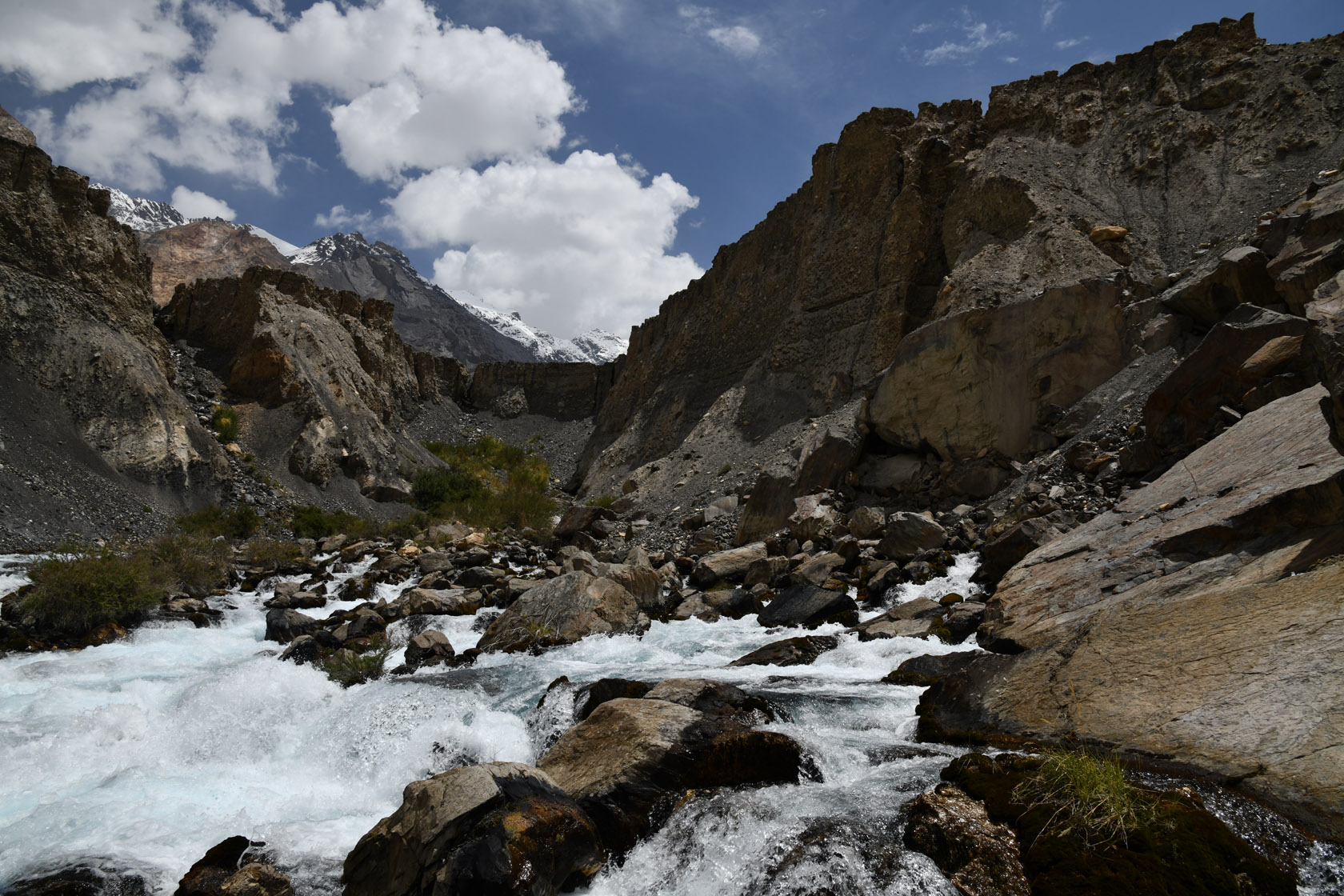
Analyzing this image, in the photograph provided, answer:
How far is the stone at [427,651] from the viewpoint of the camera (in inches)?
447

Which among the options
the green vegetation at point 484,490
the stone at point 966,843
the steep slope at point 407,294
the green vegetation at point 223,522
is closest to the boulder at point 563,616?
the stone at point 966,843

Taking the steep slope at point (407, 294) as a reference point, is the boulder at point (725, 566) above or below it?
below

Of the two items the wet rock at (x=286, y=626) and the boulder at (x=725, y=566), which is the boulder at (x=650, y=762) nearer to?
the wet rock at (x=286, y=626)

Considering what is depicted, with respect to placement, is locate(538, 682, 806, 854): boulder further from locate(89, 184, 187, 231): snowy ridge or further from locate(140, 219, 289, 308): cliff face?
locate(89, 184, 187, 231): snowy ridge

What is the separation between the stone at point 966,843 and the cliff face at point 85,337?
24.6m

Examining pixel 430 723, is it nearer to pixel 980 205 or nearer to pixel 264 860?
pixel 264 860

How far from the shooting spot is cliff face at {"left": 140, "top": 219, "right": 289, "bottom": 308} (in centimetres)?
8906

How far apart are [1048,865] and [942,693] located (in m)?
3.19

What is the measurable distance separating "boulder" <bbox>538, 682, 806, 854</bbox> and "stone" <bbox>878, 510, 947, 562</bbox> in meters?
9.22

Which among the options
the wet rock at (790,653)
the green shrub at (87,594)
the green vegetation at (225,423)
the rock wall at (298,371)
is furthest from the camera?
the rock wall at (298,371)

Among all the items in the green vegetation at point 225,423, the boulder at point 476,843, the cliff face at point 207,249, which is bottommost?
the boulder at point 476,843

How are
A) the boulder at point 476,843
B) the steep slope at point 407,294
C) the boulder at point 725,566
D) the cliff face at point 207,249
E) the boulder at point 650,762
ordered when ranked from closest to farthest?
the boulder at point 476,843 → the boulder at point 650,762 → the boulder at point 725,566 → the cliff face at point 207,249 → the steep slope at point 407,294

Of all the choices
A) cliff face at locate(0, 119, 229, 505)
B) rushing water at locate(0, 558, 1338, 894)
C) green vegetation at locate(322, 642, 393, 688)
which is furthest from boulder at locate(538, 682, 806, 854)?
cliff face at locate(0, 119, 229, 505)

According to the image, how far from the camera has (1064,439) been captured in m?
16.5
